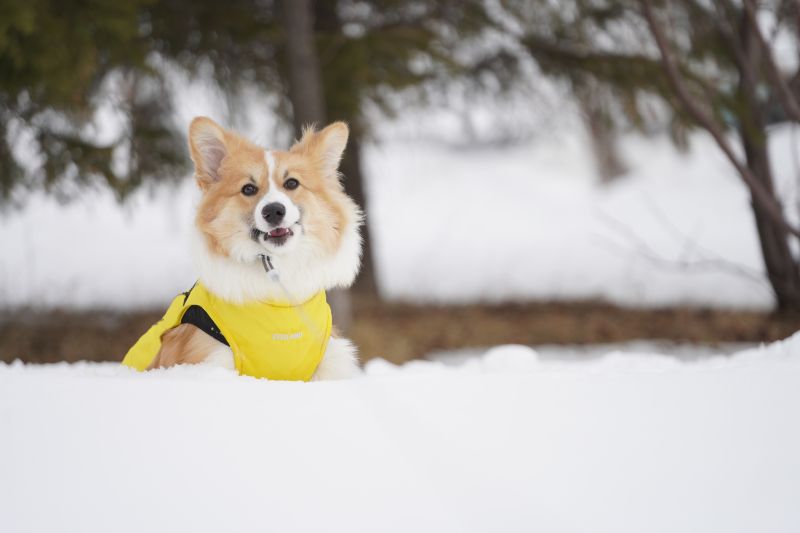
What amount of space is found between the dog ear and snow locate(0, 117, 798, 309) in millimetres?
2440

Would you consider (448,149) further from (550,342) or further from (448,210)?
(550,342)

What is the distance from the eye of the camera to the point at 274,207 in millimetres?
2340

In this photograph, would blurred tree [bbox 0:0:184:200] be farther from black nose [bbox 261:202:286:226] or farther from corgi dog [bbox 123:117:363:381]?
black nose [bbox 261:202:286:226]

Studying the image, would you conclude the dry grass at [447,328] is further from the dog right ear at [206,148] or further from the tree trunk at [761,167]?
the dog right ear at [206,148]

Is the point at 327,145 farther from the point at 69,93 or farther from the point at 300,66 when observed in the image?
the point at 300,66

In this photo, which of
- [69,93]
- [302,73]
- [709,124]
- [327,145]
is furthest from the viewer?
[302,73]

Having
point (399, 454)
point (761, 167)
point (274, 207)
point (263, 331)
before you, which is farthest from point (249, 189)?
point (761, 167)

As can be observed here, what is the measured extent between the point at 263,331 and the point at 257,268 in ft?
0.75

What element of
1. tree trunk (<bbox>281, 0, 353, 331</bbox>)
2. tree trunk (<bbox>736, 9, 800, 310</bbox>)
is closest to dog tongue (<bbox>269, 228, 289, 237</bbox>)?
tree trunk (<bbox>281, 0, 353, 331</bbox>)

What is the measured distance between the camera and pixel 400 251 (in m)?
12.7

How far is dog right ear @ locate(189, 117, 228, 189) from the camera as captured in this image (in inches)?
98.1

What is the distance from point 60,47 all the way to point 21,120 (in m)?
0.95

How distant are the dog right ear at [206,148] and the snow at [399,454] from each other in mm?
778

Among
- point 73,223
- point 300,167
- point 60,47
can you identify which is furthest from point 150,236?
point 300,167
